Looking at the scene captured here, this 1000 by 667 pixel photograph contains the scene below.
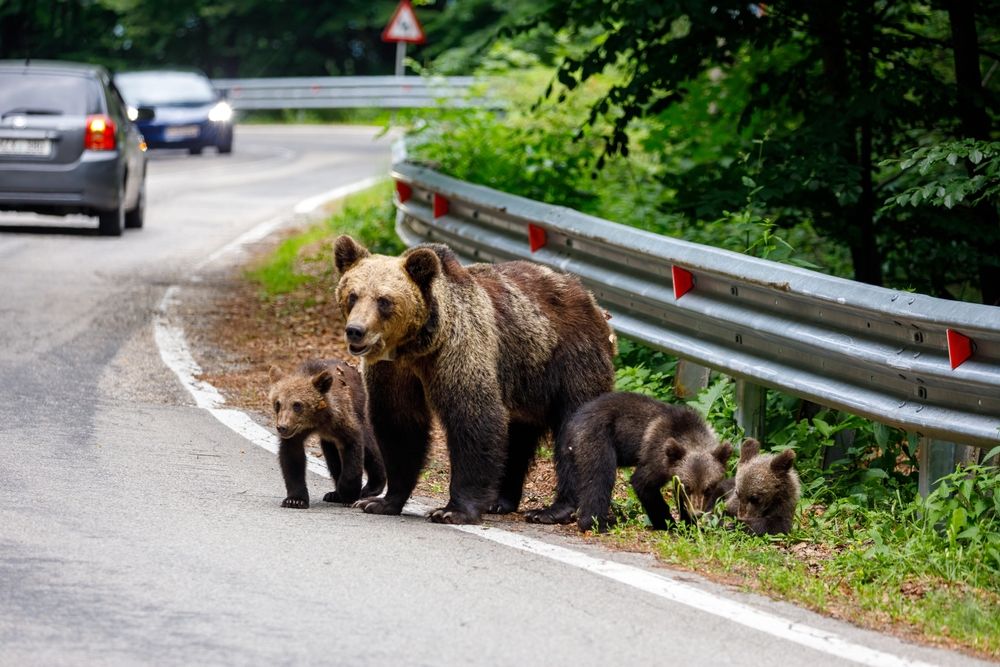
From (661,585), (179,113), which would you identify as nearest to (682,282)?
(661,585)

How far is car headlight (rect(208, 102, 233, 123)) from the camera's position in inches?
1410

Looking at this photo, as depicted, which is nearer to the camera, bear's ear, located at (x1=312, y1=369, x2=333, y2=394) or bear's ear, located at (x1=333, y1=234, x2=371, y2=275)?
bear's ear, located at (x1=333, y1=234, x2=371, y2=275)

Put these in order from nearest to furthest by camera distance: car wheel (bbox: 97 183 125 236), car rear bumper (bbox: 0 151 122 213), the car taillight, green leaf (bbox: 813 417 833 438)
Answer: green leaf (bbox: 813 417 833 438)
car rear bumper (bbox: 0 151 122 213)
the car taillight
car wheel (bbox: 97 183 125 236)

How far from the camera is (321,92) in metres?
52.0

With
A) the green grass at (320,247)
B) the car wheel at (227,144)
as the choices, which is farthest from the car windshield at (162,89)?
the green grass at (320,247)

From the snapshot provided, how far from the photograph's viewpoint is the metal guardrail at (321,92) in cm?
4944

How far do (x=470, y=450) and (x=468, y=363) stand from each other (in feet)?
1.31

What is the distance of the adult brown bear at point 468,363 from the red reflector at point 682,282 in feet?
2.62

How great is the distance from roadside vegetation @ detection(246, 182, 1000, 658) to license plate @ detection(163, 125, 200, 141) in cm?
2756

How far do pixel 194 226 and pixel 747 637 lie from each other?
17519 millimetres

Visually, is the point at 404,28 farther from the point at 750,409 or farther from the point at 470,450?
the point at 470,450

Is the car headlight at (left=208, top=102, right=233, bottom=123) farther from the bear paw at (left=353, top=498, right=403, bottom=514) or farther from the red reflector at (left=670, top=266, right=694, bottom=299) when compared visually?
the bear paw at (left=353, top=498, right=403, bottom=514)

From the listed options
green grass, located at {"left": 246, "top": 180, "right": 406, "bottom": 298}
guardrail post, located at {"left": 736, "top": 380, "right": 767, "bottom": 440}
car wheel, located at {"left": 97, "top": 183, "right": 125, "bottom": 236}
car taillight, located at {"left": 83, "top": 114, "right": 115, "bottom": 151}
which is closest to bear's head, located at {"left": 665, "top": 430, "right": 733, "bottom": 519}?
guardrail post, located at {"left": 736, "top": 380, "right": 767, "bottom": 440}

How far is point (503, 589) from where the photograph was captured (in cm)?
590
